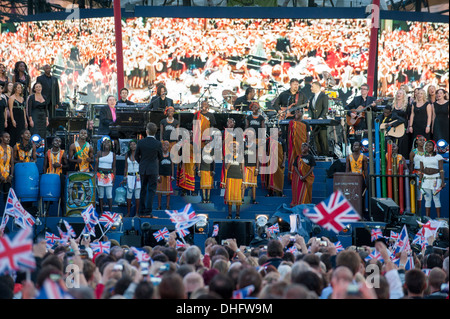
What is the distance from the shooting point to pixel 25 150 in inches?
639

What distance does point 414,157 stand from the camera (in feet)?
55.2

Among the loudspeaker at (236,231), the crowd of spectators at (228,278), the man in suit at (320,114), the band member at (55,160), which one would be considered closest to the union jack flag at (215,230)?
the loudspeaker at (236,231)

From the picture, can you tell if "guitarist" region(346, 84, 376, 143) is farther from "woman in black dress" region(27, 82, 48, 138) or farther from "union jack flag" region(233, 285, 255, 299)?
"union jack flag" region(233, 285, 255, 299)

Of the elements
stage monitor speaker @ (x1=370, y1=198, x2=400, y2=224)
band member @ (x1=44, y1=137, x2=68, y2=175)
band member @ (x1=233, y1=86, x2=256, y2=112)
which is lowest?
stage monitor speaker @ (x1=370, y1=198, x2=400, y2=224)

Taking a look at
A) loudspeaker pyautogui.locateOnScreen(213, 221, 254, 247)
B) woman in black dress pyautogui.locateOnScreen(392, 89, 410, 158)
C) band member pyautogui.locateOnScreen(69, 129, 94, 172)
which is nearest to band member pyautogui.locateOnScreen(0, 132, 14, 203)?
band member pyautogui.locateOnScreen(69, 129, 94, 172)

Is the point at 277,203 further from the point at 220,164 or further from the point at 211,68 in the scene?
the point at 211,68

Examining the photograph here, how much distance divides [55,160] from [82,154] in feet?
1.78

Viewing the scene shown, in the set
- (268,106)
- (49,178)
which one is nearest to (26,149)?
(49,178)

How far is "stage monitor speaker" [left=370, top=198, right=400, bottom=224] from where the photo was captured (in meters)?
15.2

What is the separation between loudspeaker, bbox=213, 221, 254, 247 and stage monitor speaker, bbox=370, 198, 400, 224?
262 centimetres

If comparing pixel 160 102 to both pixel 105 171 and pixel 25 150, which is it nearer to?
pixel 105 171

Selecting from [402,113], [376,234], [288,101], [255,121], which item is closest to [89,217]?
[376,234]

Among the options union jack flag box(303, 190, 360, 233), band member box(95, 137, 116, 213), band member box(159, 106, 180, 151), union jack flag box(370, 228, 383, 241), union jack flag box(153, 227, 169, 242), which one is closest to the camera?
union jack flag box(303, 190, 360, 233)

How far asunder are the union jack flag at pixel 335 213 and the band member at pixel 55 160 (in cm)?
868
